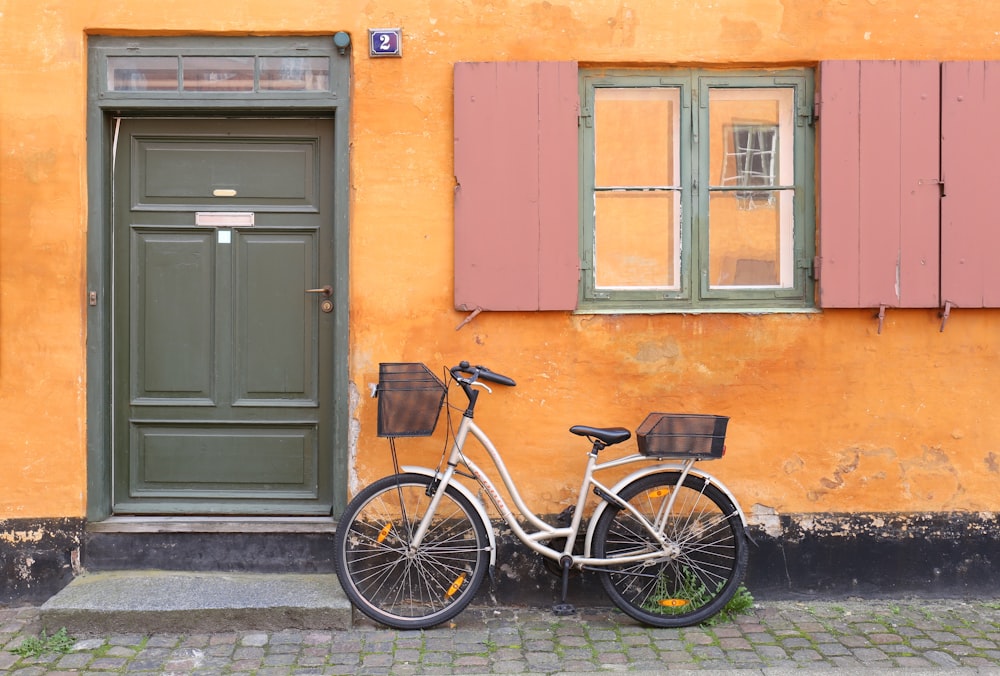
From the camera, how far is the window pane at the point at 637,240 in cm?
524

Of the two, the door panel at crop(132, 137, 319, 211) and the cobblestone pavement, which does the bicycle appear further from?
the door panel at crop(132, 137, 319, 211)

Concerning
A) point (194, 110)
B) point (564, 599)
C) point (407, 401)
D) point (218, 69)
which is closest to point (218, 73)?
point (218, 69)

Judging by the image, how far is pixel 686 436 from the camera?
4.65 m

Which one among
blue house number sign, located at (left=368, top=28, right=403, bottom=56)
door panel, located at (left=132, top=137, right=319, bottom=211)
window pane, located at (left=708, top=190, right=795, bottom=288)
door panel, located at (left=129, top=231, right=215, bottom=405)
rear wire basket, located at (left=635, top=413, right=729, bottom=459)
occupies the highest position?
blue house number sign, located at (left=368, top=28, right=403, bottom=56)

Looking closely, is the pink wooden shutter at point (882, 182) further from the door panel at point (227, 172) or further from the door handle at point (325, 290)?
the door panel at point (227, 172)

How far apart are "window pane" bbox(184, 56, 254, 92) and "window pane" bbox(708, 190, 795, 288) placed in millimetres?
2529

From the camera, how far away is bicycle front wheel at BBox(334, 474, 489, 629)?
4.69 meters

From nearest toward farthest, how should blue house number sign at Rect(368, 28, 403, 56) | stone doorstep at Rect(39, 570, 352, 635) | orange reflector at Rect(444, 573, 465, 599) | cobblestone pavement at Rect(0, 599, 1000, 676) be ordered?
1. cobblestone pavement at Rect(0, 599, 1000, 676)
2. stone doorstep at Rect(39, 570, 352, 635)
3. orange reflector at Rect(444, 573, 465, 599)
4. blue house number sign at Rect(368, 28, 403, 56)

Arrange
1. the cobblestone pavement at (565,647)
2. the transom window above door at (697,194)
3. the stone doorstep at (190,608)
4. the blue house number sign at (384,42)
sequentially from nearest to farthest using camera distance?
1. the cobblestone pavement at (565,647)
2. the stone doorstep at (190,608)
3. the blue house number sign at (384,42)
4. the transom window above door at (697,194)

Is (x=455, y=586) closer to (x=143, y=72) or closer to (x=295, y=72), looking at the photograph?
(x=295, y=72)

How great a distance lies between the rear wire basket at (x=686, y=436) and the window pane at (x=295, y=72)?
2.43m

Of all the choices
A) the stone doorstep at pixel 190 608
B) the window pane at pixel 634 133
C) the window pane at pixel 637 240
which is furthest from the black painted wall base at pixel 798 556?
the window pane at pixel 634 133

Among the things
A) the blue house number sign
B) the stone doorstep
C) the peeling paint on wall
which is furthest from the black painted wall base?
the blue house number sign

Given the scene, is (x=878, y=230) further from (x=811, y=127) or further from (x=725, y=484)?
(x=725, y=484)
